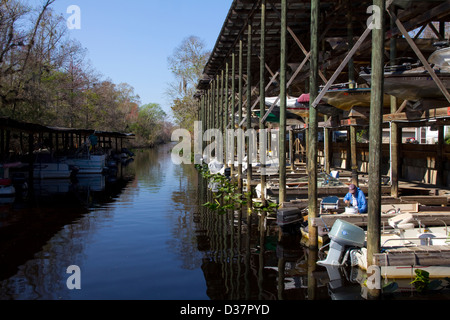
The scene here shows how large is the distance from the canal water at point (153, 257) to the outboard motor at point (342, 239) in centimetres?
41

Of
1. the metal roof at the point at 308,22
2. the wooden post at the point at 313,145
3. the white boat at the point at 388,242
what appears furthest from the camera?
the metal roof at the point at 308,22

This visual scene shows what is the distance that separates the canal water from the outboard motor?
415mm

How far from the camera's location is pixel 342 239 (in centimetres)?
970

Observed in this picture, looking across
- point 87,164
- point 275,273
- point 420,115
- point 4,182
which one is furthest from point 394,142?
point 87,164

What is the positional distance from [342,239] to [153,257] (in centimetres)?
468

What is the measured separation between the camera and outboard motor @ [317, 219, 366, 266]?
968cm

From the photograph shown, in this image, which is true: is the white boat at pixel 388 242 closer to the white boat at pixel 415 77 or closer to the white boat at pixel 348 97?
the white boat at pixel 415 77

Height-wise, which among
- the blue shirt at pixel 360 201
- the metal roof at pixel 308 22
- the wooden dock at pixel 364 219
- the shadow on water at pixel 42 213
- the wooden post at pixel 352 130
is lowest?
the shadow on water at pixel 42 213

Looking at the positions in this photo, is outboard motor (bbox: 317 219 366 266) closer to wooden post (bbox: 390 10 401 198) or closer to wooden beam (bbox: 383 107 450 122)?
wooden beam (bbox: 383 107 450 122)

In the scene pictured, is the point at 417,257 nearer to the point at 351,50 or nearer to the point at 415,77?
the point at 415,77

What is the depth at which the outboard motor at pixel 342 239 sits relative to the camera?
9680 millimetres

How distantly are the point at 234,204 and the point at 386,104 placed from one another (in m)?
7.40

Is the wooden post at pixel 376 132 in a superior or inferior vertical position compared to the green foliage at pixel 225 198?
superior

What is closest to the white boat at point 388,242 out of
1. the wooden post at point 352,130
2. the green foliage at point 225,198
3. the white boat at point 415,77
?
the white boat at point 415,77
